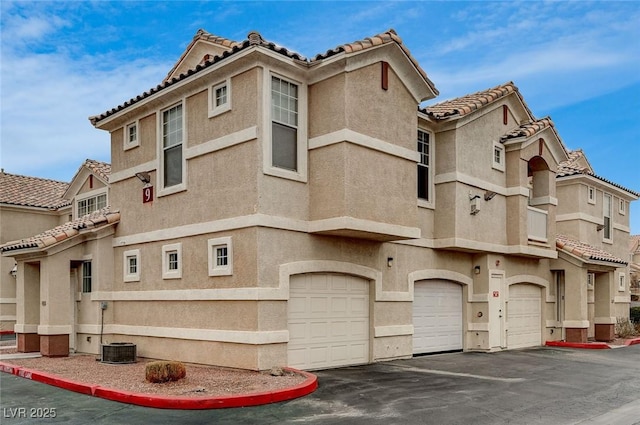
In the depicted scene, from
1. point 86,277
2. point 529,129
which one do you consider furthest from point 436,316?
point 86,277

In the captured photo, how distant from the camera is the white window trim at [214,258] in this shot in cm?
1350

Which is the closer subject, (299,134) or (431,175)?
(299,134)

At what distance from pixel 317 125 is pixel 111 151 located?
787 centimetres

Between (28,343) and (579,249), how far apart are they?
19.3 meters

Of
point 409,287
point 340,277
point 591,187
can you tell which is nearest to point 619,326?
point 591,187

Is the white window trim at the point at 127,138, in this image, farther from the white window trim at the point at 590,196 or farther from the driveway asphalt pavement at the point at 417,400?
the white window trim at the point at 590,196

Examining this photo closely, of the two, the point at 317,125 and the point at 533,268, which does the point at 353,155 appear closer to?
the point at 317,125

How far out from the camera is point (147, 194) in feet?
54.5

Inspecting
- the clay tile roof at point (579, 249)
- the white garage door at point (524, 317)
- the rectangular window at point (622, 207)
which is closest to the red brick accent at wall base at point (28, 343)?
the white garage door at point (524, 317)

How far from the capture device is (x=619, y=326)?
26391mm

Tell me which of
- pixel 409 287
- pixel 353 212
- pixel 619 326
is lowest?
pixel 619 326

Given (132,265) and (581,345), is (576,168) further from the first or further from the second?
(132,265)

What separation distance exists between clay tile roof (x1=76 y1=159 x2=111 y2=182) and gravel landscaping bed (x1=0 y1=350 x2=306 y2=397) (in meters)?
10.1

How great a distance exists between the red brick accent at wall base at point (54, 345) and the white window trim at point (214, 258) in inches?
244
